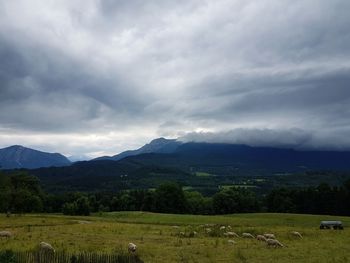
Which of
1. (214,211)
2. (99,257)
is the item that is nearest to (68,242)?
(99,257)

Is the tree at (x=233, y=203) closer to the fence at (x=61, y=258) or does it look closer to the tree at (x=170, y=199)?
the tree at (x=170, y=199)

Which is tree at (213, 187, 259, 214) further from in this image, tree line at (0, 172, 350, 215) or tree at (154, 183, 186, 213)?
tree at (154, 183, 186, 213)

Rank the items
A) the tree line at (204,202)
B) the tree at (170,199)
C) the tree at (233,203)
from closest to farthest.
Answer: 1. the tree line at (204,202)
2. the tree at (170,199)
3. the tree at (233,203)

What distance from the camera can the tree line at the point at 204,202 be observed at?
371 ft

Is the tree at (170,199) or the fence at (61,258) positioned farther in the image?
the tree at (170,199)

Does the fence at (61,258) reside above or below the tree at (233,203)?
above

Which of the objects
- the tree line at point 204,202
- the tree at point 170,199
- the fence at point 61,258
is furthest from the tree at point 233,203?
the fence at point 61,258

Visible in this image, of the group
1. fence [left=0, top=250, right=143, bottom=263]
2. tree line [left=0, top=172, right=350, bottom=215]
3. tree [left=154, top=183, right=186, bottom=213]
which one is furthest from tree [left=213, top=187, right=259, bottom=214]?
fence [left=0, top=250, right=143, bottom=263]

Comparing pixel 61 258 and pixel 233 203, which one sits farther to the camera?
pixel 233 203

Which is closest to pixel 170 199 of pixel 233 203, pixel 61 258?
pixel 233 203

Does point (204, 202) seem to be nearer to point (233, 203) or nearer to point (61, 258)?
point (233, 203)

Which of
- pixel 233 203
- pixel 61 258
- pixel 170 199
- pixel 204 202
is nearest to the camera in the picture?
pixel 61 258

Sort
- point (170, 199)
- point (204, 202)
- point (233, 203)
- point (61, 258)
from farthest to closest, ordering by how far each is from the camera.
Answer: point (204, 202) < point (233, 203) < point (170, 199) < point (61, 258)

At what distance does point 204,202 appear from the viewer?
432 ft
